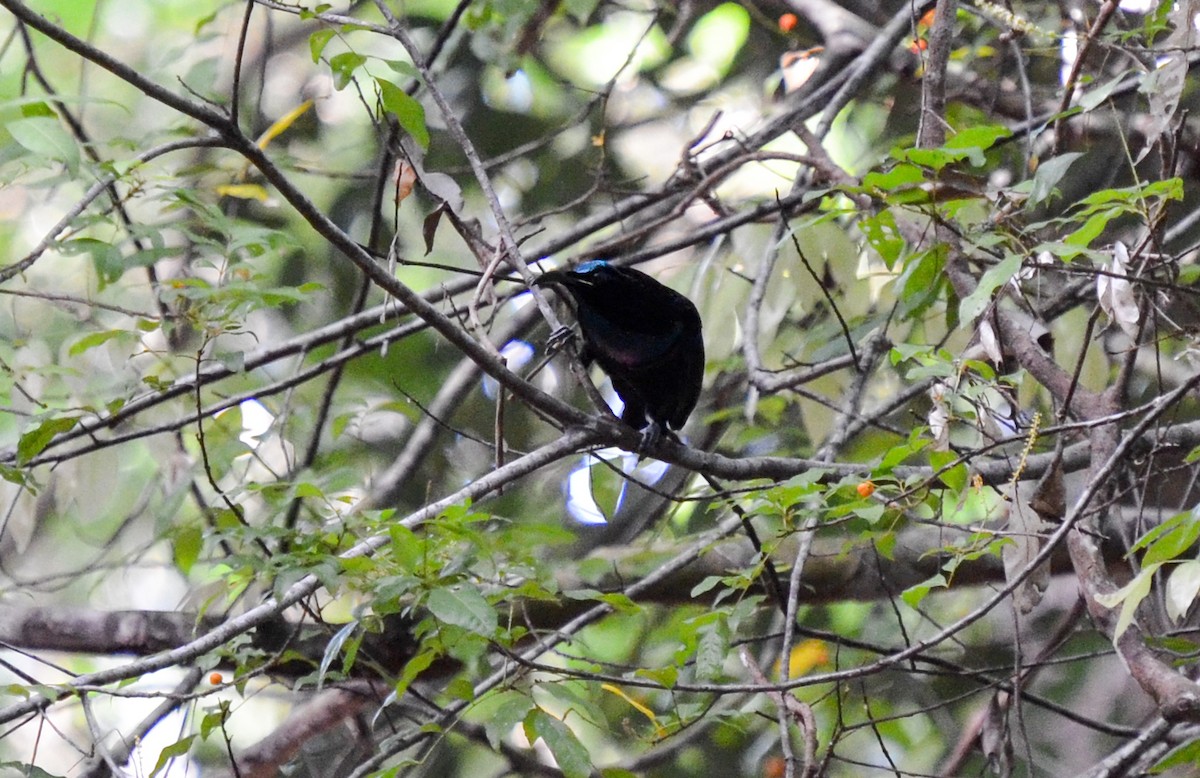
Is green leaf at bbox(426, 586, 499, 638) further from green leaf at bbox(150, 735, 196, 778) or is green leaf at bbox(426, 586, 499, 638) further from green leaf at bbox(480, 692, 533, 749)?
green leaf at bbox(150, 735, 196, 778)

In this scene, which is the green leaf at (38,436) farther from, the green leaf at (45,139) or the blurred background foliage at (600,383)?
the green leaf at (45,139)

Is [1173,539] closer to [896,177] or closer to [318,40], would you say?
[896,177]

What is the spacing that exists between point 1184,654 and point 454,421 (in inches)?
148

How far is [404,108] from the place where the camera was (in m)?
2.26

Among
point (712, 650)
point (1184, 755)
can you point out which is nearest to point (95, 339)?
point (712, 650)

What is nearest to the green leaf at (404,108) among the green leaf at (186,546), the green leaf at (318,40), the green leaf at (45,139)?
the green leaf at (318,40)

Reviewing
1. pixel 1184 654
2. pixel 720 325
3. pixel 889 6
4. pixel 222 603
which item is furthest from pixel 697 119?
pixel 1184 654

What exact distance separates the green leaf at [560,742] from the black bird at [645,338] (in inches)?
54.2

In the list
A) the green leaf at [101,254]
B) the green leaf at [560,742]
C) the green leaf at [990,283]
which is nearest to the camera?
the green leaf at [990,283]

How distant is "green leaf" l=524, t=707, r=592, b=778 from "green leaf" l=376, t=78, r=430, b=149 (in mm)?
1146

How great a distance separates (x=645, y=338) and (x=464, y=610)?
1736 millimetres

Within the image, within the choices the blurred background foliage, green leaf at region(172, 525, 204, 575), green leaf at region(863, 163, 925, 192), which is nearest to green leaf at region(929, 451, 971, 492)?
the blurred background foliage

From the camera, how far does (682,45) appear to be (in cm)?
607

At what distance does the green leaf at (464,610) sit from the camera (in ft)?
6.73
